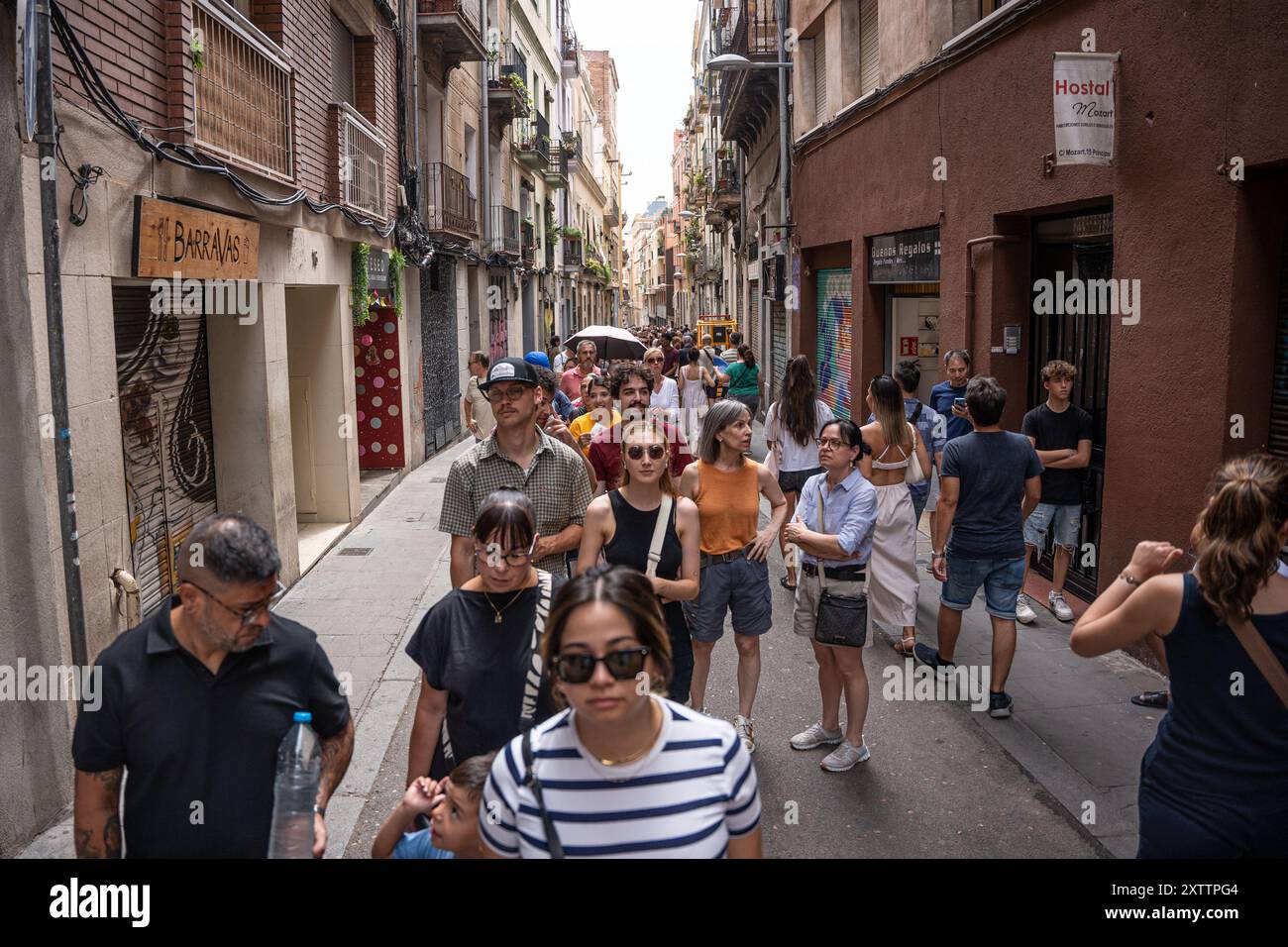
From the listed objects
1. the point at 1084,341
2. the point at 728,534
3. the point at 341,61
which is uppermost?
the point at 341,61

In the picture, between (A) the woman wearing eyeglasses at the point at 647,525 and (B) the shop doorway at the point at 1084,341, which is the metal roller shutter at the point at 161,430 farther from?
(B) the shop doorway at the point at 1084,341

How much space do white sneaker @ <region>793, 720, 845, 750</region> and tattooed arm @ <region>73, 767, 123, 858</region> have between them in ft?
12.1

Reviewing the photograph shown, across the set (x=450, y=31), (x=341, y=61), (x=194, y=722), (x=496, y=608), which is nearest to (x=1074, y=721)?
(x=496, y=608)

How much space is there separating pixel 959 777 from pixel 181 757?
3888mm

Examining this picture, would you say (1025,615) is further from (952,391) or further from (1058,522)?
(952,391)

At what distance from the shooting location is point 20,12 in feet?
15.1

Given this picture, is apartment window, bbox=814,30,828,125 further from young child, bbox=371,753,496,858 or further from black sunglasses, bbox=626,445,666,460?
young child, bbox=371,753,496,858

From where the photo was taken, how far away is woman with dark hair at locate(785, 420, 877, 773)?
5.27m

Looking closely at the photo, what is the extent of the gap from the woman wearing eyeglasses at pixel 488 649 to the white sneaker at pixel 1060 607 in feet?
18.5

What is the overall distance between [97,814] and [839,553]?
3485 millimetres

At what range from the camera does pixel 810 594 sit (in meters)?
5.42

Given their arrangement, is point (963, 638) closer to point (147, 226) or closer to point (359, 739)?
point (359, 739)

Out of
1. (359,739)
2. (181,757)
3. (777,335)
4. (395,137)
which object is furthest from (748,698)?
(777,335)

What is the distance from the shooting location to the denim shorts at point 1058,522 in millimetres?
7719
